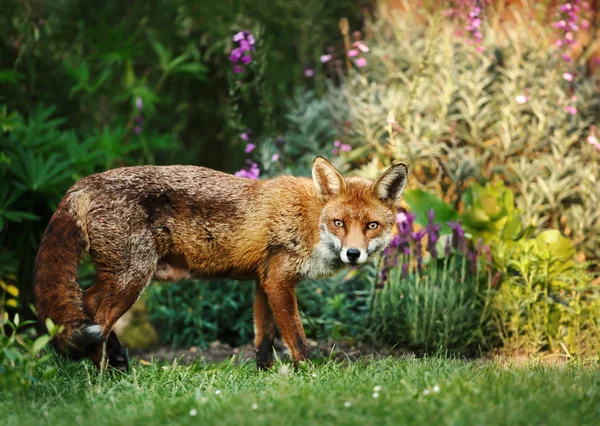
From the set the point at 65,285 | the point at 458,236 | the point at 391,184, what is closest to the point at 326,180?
the point at 391,184

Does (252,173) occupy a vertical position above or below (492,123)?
below

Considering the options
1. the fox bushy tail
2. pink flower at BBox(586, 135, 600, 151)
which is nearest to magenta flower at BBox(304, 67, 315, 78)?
pink flower at BBox(586, 135, 600, 151)

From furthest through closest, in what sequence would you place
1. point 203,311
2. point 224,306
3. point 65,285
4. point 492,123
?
point 492,123
point 203,311
point 224,306
point 65,285

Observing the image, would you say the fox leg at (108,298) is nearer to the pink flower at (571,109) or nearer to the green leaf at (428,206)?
the green leaf at (428,206)

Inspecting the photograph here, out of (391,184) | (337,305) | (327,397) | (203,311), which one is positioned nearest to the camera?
(327,397)

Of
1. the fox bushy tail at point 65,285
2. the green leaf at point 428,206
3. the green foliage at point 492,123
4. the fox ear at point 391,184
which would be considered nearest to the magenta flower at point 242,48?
the green foliage at point 492,123

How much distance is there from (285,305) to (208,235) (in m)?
0.75

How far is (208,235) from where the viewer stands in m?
5.54

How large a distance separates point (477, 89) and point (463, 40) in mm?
802

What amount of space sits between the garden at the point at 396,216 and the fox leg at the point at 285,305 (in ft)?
0.63

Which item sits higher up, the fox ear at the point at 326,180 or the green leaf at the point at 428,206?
the fox ear at the point at 326,180

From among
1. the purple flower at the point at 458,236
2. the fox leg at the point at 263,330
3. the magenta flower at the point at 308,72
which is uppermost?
the magenta flower at the point at 308,72

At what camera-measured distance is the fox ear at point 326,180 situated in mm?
5473

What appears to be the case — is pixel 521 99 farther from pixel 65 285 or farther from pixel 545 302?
pixel 65 285
